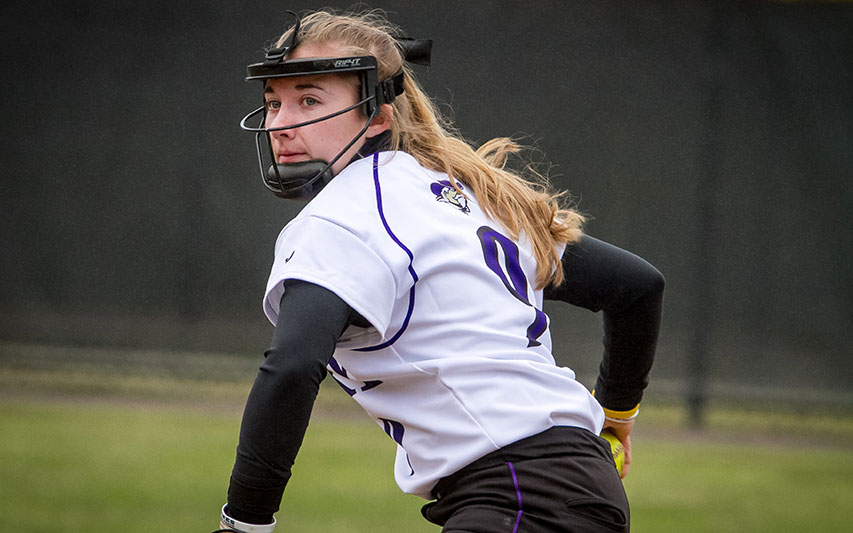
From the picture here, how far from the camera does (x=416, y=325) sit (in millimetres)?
1560

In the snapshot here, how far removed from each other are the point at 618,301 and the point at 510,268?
0.39m

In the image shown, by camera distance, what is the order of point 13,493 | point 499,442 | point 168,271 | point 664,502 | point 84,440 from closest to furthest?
point 499,442 < point 13,493 < point 664,502 < point 84,440 < point 168,271

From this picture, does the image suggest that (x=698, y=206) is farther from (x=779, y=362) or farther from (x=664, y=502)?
(x=664, y=502)

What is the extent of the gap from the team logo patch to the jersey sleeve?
0.70ft

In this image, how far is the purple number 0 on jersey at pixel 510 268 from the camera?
5.41ft

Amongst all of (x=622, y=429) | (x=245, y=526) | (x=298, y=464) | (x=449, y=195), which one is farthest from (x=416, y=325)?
(x=298, y=464)

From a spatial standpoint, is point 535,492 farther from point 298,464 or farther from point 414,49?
point 298,464

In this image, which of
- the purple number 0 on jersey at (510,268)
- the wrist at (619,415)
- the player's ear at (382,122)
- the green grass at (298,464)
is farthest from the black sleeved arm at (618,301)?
the green grass at (298,464)

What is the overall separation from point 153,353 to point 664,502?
2.53m

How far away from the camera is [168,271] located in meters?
4.95

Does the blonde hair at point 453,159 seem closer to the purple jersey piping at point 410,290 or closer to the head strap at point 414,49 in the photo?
the head strap at point 414,49

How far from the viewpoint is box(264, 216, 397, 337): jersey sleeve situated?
57.6 inches

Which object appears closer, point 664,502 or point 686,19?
point 664,502

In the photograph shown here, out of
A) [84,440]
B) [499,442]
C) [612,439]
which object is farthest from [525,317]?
[84,440]
